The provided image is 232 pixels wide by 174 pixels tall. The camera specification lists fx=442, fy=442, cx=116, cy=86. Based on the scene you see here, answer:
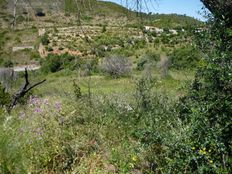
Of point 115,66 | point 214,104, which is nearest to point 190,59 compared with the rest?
point 214,104

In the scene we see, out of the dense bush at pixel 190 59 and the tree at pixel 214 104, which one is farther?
the dense bush at pixel 190 59

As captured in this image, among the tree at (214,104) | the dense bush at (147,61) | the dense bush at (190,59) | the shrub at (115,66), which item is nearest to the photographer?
the tree at (214,104)

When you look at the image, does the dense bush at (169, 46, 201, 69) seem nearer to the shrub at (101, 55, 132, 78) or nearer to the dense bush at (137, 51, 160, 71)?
the shrub at (101, 55, 132, 78)

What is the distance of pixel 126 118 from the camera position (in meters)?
7.30

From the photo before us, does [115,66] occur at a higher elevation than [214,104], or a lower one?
lower

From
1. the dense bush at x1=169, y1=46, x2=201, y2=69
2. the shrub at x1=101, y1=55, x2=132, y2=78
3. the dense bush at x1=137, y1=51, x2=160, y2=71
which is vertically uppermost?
the dense bush at x1=169, y1=46, x2=201, y2=69

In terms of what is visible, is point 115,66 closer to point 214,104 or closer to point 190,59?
point 190,59

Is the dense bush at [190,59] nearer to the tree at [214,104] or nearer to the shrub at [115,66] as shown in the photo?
the tree at [214,104]

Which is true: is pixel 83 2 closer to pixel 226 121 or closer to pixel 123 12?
pixel 123 12

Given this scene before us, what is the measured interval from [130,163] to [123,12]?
1.74m

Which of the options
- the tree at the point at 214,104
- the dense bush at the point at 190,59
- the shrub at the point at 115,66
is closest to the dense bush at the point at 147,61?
the shrub at the point at 115,66

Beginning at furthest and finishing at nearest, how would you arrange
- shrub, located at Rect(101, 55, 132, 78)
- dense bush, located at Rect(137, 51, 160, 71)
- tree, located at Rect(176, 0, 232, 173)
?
1. dense bush, located at Rect(137, 51, 160, 71)
2. shrub, located at Rect(101, 55, 132, 78)
3. tree, located at Rect(176, 0, 232, 173)

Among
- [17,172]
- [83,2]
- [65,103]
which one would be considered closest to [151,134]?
[17,172]

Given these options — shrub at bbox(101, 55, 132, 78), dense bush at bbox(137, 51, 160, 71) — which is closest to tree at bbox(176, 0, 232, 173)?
shrub at bbox(101, 55, 132, 78)
